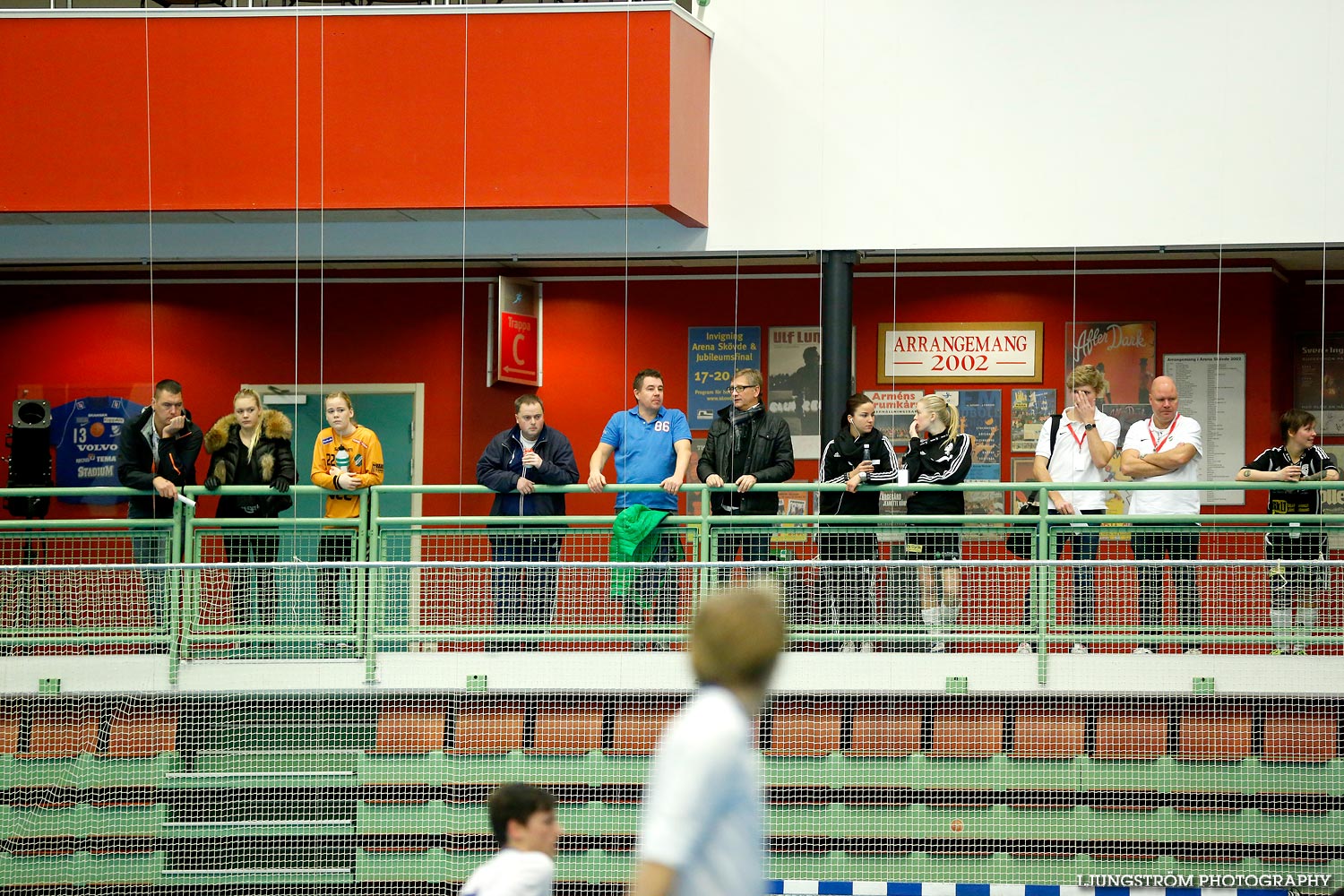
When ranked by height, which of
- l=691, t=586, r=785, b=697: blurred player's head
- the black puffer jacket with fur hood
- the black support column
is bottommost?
l=691, t=586, r=785, b=697: blurred player's head

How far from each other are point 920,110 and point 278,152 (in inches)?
216

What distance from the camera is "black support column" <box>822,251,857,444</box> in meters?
12.7

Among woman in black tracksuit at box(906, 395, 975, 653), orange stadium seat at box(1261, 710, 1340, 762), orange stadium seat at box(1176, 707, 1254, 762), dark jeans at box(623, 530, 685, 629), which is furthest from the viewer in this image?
dark jeans at box(623, 530, 685, 629)

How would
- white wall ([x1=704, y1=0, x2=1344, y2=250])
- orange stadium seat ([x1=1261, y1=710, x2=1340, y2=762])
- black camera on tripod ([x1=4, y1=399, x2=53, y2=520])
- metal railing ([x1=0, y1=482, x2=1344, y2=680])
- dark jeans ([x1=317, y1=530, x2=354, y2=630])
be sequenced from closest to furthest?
orange stadium seat ([x1=1261, y1=710, x2=1340, y2=762])
metal railing ([x1=0, y1=482, x2=1344, y2=680])
dark jeans ([x1=317, y1=530, x2=354, y2=630])
white wall ([x1=704, y1=0, x2=1344, y2=250])
black camera on tripod ([x1=4, y1=399, x2=53, y2=520])

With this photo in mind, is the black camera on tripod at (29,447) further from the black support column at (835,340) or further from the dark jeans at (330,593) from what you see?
the black support column at (835,340)

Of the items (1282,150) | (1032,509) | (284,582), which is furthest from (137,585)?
(1282,150)

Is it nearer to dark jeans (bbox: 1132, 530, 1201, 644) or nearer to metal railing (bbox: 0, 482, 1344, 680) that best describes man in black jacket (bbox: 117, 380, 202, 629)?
metal railing (bbox: 0, 482, 1344, 680)

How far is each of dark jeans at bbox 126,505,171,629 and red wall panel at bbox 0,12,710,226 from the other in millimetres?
3486

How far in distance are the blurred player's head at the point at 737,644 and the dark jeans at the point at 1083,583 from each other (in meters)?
6.31

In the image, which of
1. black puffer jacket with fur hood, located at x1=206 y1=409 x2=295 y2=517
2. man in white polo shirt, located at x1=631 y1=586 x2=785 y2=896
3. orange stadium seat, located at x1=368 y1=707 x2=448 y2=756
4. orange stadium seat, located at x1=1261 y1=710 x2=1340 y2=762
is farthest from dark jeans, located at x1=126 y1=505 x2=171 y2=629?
man in white polo shirt, located at x1=631 y1=586 x2=785 y2=896

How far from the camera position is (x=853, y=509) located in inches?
400

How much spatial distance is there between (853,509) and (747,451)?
842mm

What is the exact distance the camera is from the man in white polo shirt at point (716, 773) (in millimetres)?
3174

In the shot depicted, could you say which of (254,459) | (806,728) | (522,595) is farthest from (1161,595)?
(254,459)
